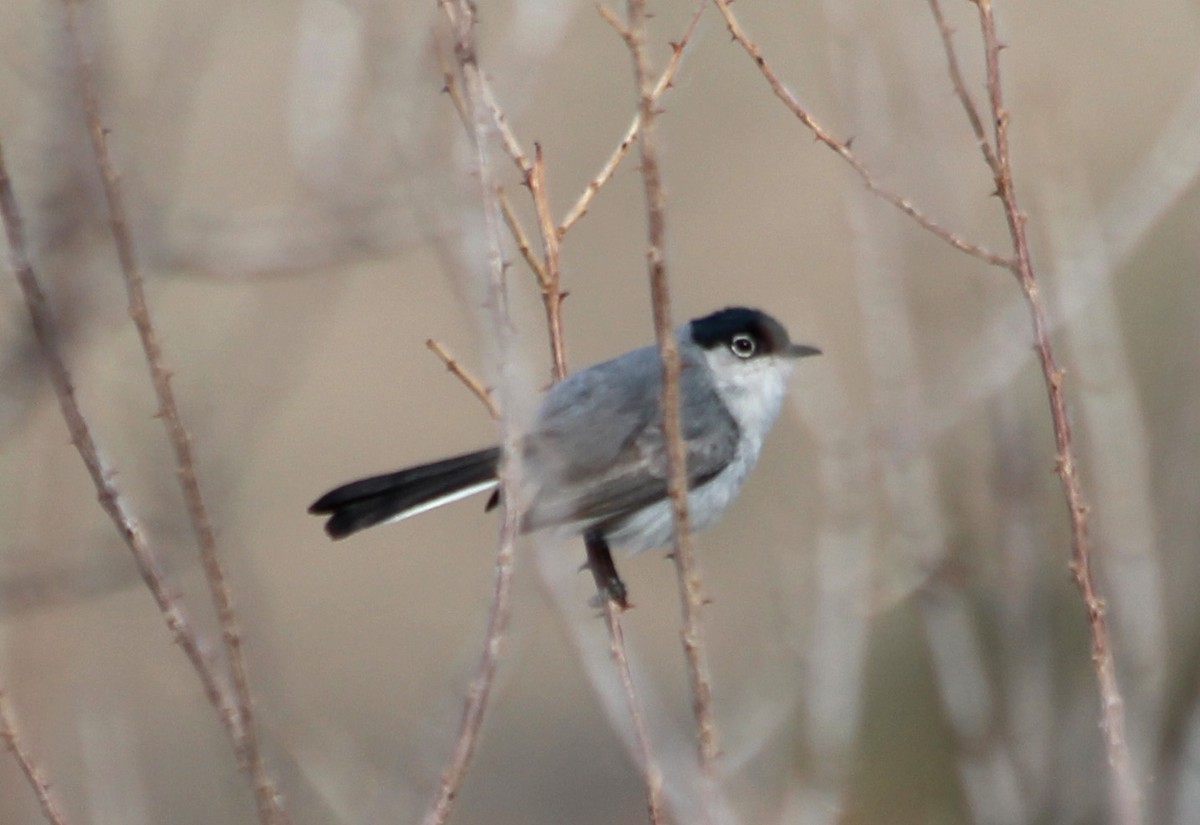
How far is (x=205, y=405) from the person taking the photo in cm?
336

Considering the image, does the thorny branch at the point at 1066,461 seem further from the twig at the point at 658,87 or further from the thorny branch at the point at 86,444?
the thorny branch at the point at 86,444

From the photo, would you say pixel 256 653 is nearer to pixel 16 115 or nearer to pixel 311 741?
pixel 311 741

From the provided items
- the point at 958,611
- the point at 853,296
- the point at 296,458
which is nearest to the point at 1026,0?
the point at 853,296

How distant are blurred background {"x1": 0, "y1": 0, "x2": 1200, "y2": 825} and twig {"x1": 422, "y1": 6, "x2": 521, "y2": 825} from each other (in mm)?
342

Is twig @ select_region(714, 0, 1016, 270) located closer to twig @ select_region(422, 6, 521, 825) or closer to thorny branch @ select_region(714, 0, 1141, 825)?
thorny branch @ select_region(714, 0, 1141, 825)

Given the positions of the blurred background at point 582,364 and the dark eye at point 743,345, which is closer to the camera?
the blurred background at point 582,364

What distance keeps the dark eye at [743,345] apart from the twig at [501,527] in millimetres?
2153

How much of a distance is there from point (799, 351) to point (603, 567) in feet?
3.05

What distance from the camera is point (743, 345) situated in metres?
4.37

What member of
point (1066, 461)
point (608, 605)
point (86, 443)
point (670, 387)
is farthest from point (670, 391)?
point (608, 605)

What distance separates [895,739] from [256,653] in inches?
201

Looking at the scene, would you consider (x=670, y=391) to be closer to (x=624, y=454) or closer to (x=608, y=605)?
(x=608, y=605)

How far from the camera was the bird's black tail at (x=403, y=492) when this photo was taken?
11.3ft

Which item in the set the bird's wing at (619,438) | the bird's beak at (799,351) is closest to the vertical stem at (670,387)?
the bird's wing at (619,438)
